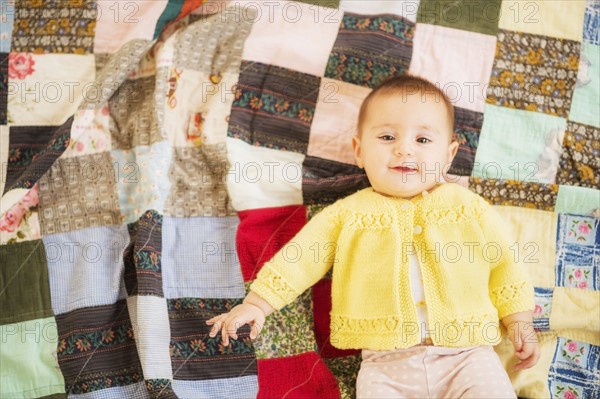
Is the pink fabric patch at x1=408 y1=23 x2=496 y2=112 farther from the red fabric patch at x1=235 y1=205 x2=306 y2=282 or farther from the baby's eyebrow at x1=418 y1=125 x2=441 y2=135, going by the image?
the red fabric patch at x1=235 y1=205 x2=306 y2=282

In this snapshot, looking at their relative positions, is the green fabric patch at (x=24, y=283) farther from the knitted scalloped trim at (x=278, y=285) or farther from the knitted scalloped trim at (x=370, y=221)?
the knitted scalloped trim at (x=370, y=221)

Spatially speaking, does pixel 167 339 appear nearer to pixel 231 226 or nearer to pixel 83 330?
pixel 83 330

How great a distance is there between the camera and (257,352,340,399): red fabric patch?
1431mm

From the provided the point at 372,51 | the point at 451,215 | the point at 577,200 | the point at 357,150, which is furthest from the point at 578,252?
the point at 372,51

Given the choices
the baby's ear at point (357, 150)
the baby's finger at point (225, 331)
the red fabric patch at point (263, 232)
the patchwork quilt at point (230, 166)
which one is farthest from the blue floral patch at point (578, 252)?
the baby's finger at point (225, 331)

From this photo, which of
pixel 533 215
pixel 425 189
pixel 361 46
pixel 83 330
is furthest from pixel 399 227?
pixel 83 330

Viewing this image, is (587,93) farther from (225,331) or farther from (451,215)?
(225,331)

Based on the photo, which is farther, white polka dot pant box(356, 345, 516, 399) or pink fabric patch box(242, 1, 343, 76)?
pink fabric patch box(242, 1, 343, 76)

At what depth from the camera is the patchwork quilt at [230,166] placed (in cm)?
147

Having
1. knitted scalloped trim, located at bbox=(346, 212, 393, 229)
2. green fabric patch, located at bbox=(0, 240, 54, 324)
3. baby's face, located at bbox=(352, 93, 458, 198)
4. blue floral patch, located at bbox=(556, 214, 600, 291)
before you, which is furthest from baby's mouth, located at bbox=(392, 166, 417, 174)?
green fabric patch, located at bbox=(0, 240, 54, 324)

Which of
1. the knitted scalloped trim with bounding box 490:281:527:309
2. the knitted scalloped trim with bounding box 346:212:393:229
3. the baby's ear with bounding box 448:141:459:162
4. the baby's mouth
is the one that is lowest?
the knitted scalloped trim with bounding box 490:281:527:309

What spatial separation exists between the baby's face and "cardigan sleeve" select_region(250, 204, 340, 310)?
0.15 metres

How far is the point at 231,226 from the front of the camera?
5.17 ft

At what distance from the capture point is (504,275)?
1.38 meters
